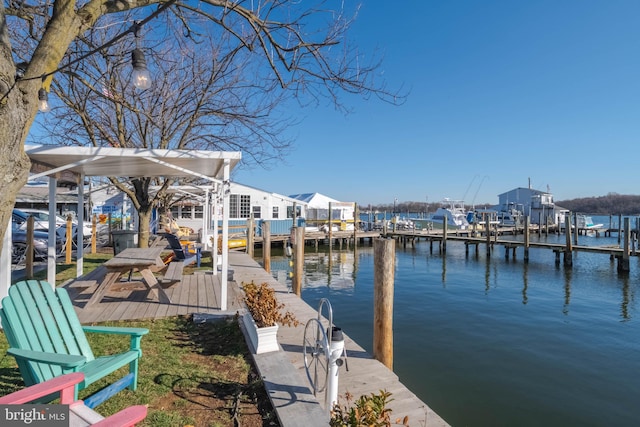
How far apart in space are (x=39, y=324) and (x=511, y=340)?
342 inches

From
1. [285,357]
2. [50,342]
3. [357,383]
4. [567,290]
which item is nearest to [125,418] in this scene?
[50,342]

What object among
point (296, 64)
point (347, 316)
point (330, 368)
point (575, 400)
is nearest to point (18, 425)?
point (330, 368)

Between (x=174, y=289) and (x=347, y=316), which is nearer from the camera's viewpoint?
(x=174, y=289)

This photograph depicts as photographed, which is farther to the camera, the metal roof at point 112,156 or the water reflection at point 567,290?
the water reflection at point 567,290

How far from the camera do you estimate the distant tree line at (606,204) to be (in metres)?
99.6

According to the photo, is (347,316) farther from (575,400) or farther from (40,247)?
(40,247)

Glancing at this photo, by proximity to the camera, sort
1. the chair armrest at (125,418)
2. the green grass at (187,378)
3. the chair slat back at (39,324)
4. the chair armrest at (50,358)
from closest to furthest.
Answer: the chair armrest at (125,418)
the chair armrest at (50,358)
the chair slat back at (39,324)
the green grass at (187,378)

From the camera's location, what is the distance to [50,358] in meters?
2.66

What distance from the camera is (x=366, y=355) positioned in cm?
505

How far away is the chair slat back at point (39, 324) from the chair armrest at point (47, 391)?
682 millimetres

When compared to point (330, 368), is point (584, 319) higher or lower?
lower

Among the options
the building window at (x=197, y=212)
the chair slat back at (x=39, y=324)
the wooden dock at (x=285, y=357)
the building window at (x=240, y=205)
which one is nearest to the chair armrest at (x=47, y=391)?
the chair slat back at (x=39, y=324)

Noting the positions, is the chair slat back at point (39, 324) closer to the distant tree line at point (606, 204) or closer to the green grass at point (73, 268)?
the green grass at point (73, 268)

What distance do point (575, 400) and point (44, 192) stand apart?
28.0 m
